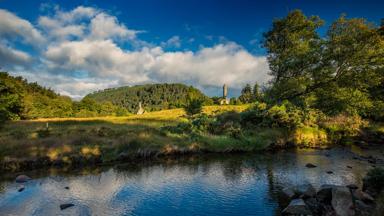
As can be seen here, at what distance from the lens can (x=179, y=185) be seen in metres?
16.6

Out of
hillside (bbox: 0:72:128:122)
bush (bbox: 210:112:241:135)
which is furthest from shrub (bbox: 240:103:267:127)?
hillside (bbox: 0:72:128:122)

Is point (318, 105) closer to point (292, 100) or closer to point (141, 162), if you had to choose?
point (292, 100)

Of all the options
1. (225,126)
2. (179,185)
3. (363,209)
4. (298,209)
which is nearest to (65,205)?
(179,185)

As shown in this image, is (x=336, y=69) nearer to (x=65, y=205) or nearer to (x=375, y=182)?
(x=375, y=182)

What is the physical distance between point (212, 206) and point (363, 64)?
27.3 m

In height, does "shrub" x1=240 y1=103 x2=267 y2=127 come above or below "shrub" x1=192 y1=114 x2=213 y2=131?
above

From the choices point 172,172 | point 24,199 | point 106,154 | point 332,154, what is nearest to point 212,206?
point 172,172

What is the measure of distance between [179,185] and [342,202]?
9204 mm

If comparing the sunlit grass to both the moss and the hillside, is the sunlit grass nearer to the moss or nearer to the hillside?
the moss

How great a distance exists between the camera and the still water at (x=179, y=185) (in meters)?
12.8

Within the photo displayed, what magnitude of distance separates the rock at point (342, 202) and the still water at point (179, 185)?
241cm

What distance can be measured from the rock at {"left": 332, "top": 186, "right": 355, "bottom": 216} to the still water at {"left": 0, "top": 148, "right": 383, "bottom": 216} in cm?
241

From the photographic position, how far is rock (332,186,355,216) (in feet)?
33.9

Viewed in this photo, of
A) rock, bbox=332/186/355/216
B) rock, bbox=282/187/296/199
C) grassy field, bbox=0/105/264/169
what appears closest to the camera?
rock, bbox=332/186/355/216
